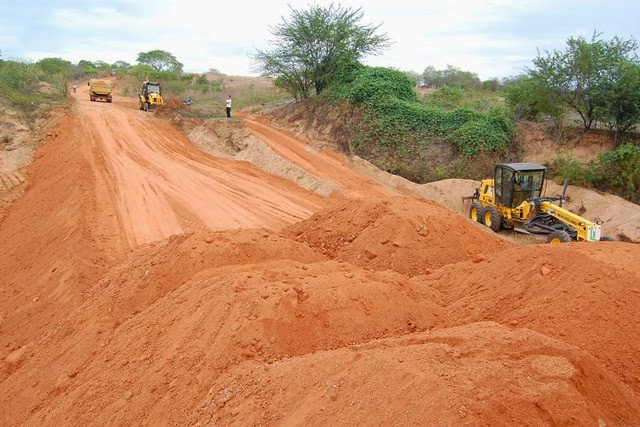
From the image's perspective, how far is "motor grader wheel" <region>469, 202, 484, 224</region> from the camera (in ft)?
49.3

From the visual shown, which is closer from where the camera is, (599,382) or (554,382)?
(554,382)

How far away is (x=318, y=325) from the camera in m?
5.81

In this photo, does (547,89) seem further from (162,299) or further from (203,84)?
(203,84)

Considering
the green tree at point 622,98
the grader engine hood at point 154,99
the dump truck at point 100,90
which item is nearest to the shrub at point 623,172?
the green tree at point 622,98

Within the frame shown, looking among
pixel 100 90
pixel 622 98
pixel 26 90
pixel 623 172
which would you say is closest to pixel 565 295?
pixel 623 172

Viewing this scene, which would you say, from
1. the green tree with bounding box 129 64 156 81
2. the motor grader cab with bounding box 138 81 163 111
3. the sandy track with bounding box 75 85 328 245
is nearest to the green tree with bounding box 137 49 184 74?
the green tree with bounding box 129 64 156 81

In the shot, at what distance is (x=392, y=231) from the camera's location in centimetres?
962

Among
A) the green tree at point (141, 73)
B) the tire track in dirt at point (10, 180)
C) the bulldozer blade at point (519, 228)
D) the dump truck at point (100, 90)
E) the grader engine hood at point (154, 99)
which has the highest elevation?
the green tree at point (141, 73)

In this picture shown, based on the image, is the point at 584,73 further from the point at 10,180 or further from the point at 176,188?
the point at 10,180

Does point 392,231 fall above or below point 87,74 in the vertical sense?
below

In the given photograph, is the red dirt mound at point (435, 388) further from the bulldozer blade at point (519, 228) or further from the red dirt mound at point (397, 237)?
the bulldozer blade at point (519, 228)

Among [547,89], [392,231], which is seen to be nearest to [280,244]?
[392,231]

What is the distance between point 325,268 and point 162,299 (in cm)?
241

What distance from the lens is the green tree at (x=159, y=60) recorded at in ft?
205
